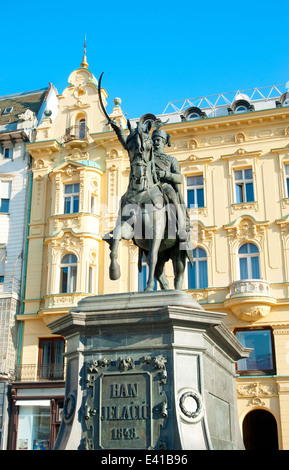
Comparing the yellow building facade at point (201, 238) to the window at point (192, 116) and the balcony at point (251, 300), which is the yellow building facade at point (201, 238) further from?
the window at point (192, 116)

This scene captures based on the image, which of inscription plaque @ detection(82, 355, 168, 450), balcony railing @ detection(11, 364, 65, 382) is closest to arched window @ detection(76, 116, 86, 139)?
balcony railing @ detection(11, 364, 65, 382)

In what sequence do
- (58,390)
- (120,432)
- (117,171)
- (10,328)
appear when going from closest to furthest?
(120,432)
(58,390)
(10,328)
(117,171)

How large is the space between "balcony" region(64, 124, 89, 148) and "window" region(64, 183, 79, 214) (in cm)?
239

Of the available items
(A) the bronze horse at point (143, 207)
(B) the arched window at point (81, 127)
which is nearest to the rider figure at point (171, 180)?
(A) the bronze horse at point (143, 207)

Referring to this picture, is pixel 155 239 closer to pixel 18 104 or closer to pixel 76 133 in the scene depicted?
pixel 76 133

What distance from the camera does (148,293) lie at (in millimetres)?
8500

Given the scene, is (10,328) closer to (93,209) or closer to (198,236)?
(93,209)

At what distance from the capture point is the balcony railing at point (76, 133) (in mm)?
31953

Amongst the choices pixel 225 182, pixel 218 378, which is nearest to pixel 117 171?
pixel 225 182

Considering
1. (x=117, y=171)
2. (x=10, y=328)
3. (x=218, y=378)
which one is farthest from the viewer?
(x=117, y=171)

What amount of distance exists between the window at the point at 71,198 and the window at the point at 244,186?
8.17 m

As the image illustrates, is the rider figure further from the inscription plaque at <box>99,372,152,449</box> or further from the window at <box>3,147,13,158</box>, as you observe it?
the window at <box>3,147,13,158</box>

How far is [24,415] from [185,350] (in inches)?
835

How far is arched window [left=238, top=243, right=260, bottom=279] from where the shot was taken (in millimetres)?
27469
